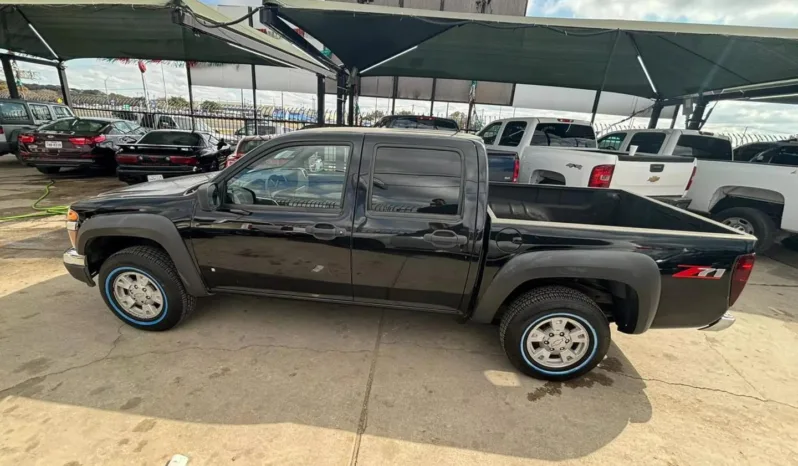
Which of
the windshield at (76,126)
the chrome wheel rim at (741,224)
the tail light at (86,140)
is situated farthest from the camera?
the windshield at (76,126)

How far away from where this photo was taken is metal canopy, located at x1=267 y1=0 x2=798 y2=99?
19.5 feet

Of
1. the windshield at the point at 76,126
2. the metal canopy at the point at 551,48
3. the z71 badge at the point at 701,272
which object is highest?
the metal canopy at the point at 551,48

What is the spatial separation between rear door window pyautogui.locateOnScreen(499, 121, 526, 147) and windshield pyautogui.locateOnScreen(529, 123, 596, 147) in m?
0.33

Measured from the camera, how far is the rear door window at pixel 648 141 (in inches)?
282

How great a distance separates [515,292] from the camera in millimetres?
2732

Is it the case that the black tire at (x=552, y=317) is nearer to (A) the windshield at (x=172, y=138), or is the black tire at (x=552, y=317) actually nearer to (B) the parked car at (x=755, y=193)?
(B) the parked car at (x=755, y=193)

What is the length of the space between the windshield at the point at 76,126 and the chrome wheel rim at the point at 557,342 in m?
11.3

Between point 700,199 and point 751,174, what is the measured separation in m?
0.84

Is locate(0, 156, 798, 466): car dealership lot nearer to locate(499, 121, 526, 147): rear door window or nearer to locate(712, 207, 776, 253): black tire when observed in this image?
locate(712, 207, 776, 253): black tire

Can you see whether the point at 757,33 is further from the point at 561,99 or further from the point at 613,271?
the point at 561,99

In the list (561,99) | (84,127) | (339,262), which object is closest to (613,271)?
(339,262)

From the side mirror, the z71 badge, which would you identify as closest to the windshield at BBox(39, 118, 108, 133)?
the side mirror

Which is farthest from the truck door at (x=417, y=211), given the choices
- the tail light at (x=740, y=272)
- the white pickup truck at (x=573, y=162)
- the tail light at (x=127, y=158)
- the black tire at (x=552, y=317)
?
the tail light at (x=127, y=158)

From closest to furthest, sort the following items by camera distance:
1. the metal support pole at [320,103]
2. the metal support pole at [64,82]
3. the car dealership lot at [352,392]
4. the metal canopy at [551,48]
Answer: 1. the car dealership lot at [352,392]
2. the metal canopy at [551,48]
3. the metal support pole at [320,103]
4. the metal support pole at [64,82]
